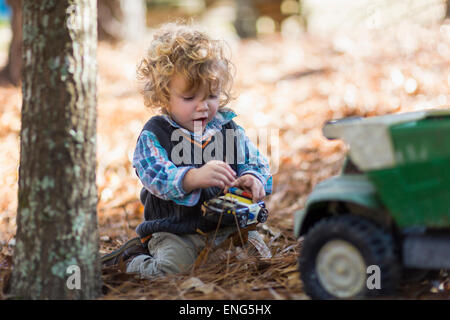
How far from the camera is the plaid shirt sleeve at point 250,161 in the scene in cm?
283

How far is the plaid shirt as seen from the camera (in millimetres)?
2455

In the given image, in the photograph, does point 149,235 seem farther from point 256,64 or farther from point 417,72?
point 256,64

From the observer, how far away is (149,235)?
9.23 feet

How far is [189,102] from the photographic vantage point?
8.74 feet

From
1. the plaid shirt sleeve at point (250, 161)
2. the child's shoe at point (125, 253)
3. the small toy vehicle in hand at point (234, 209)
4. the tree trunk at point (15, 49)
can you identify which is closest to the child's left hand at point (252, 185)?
the small toy vehicle in hand at point (234, 209)

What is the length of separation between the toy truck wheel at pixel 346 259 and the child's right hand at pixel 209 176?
635 millimetres

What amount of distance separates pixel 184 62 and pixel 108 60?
19.6 feet

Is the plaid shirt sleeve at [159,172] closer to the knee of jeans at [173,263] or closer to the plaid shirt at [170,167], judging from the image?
the plaid shirt at [170,167]

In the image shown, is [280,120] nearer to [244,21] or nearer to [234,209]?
[234,209]

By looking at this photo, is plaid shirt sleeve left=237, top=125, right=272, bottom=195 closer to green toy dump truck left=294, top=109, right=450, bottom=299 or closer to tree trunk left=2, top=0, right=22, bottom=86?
green toy dump truck left=294, top=109, right=450, bottom=299

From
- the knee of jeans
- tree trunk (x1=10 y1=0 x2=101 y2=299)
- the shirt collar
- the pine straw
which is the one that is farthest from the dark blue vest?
tree trunk (x1=10 y1=0 x2=101 y2=299)

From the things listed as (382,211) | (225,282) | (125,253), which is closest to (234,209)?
(225,282)

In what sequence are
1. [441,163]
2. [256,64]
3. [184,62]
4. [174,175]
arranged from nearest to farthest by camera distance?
[441,163] → [174,175] → [184,62] → [256,64]
